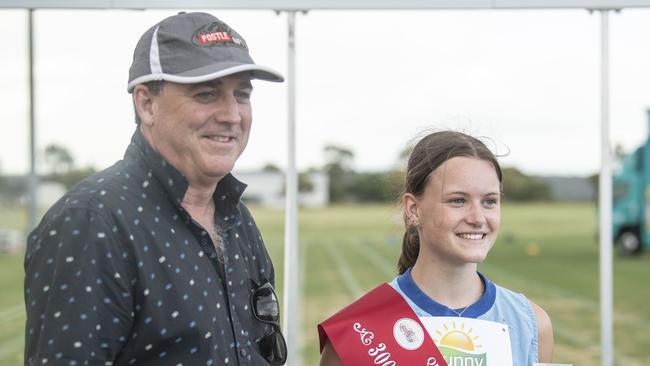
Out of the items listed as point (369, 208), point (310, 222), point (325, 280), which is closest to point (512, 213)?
point (369, 208)

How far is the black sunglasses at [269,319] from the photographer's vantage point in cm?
182

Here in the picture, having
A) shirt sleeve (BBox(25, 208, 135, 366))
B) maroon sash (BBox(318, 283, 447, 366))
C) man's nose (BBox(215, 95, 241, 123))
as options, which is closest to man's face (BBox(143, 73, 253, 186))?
man's nose (BBox(215, 95, 241, 123))

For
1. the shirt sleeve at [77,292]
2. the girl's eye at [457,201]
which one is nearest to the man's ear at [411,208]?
the girl's eye at [457,201]

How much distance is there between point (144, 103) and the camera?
1.64 meters

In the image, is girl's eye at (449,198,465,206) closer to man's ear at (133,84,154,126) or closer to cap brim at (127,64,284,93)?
cap brim at (127,64,284,93)

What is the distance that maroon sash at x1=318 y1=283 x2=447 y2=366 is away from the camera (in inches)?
78.4

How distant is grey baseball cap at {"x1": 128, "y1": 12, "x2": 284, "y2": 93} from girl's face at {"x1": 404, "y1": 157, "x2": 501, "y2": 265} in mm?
623

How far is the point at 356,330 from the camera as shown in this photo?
2035 millimetres

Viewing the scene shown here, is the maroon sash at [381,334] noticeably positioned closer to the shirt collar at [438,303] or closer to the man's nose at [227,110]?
the shirt collar at [438,303]

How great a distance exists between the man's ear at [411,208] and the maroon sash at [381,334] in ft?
0.63

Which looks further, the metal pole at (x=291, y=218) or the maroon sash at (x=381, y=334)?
the metal pole at (x=291, y=218)

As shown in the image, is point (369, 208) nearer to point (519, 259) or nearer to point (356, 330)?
point (519, 259)

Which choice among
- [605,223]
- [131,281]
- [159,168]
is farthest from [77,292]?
[605,223]

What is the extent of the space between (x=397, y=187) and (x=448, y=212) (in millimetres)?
317
